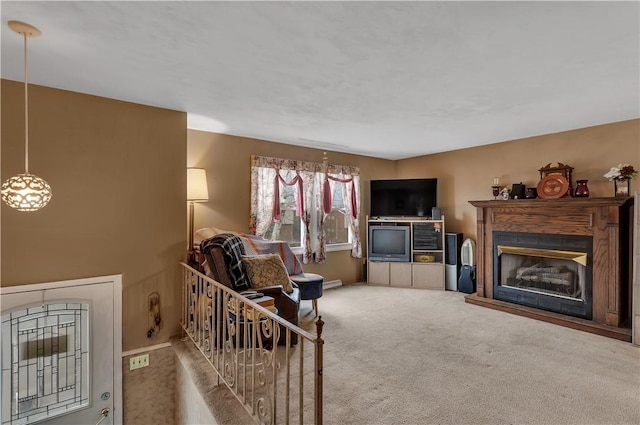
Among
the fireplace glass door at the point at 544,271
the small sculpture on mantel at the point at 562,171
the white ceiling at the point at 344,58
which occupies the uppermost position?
the white ceiling at the point at 344,58

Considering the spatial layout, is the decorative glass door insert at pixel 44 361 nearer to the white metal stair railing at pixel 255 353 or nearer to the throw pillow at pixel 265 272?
the white metal stair railing at pixel 255 353

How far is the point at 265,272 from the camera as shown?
3.26 metres

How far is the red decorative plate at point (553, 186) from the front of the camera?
3.90m

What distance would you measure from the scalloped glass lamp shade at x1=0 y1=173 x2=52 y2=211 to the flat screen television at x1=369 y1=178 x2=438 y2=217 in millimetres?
4703

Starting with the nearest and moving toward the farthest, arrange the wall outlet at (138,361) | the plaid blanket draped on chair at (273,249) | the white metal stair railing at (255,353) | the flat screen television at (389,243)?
the white metal stair railing at (255,353) → the wall outlet at (138,361) → the plaid blanket draped on chair at (273,249) → the flat screen television at (389,243)

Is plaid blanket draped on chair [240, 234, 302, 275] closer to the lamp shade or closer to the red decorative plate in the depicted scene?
the lamp shade

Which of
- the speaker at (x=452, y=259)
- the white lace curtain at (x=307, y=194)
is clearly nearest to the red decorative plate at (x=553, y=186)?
the speaker at (x=452, y=259)

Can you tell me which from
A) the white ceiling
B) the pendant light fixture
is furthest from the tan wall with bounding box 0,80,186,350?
the pendant light fixture

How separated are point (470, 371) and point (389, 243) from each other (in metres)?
3.01

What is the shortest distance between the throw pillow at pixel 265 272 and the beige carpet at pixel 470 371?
2.25 ft

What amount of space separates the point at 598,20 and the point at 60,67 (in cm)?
345

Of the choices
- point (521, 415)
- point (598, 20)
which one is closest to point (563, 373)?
point (521, 415)

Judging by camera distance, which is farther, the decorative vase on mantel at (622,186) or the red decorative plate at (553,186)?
the red decorative plate at (553,186)

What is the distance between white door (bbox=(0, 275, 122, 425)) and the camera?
2.41 meters
